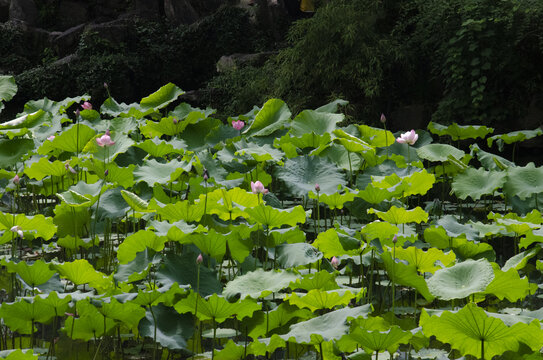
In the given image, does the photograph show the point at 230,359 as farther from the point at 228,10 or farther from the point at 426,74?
the point at 228,10

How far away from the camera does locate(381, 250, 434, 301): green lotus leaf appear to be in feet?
5.57

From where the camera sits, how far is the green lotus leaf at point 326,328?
1350 mm

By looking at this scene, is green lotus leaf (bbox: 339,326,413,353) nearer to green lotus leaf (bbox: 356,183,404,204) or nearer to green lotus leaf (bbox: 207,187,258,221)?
green lotus leaf (bbox: 207,187,258,221)

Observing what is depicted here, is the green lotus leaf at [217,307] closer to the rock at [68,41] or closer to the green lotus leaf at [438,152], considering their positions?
the green lotus leaf at [438,152]

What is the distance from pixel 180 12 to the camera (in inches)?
408

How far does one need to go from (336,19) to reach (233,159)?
12.9 ft

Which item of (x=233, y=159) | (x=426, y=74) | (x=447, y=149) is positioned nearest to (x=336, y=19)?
(x=426, y=74)

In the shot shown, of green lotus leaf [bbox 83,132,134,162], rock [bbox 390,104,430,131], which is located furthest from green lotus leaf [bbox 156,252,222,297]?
rock [bbox 390,104,430,131]

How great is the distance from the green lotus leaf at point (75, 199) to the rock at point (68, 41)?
8.23m

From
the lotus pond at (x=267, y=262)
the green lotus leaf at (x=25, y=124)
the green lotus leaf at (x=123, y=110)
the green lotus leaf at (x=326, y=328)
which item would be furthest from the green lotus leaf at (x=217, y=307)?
the green lotus leaf at (x=123, y=110)

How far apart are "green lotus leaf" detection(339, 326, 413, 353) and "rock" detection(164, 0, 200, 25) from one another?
9460 mm

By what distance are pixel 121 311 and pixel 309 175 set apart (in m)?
1.17

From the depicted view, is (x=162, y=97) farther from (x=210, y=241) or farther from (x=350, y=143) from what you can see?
(x=210, y=241)

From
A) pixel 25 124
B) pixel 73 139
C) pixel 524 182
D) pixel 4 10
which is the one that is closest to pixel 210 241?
pixel 73 139
